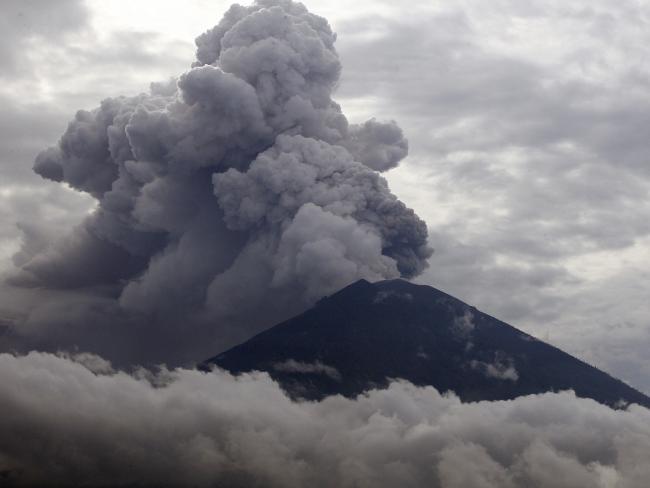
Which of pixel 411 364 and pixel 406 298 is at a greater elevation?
pixel 406 298

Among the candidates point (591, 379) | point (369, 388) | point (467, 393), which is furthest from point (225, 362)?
point (591, 379)

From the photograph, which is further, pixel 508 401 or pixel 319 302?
pixel 319 302

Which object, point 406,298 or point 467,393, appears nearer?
point 467,393

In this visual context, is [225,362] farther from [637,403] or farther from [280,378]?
[637,403]

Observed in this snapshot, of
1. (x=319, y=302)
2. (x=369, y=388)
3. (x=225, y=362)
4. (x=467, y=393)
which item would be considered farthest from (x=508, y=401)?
(x=225, y=362)

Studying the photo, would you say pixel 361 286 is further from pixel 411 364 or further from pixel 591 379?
pixel 591 379

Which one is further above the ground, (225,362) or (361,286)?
(361,286)
